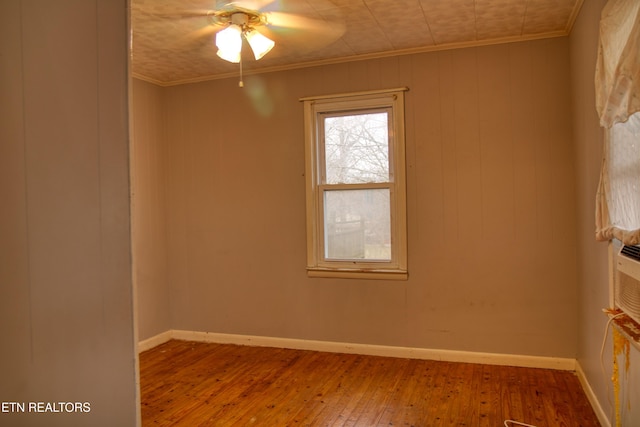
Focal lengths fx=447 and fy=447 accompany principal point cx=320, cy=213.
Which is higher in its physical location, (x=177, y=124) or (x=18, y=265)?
(x=177, y=124)

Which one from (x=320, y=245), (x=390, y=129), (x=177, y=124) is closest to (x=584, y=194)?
(x=390, y=129)

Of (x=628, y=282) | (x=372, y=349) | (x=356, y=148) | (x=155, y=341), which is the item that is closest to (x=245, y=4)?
(x=356, y=148)

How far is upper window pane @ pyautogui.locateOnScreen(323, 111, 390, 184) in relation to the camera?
370 cm

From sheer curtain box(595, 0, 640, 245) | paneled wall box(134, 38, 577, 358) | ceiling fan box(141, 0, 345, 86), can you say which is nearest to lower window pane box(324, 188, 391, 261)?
paneled wall box(134, 38, 577, 358)

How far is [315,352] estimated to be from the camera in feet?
12.6

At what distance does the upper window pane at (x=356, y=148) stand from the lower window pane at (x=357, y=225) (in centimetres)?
13

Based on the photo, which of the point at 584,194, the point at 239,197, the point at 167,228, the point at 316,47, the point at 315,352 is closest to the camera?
the point at 584,194

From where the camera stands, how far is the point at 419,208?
358 centimetres

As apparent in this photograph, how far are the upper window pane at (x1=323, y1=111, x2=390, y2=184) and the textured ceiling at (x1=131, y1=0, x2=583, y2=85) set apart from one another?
20.5 inches

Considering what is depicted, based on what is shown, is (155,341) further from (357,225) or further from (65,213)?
(65,213)

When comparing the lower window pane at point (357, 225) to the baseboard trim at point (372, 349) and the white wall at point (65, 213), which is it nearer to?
the baseboard trim at point (372, 349)

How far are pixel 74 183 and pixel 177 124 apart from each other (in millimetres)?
3450

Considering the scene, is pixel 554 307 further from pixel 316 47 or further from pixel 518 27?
pixel 316 47

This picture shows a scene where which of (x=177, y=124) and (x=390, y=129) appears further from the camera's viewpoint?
(x=177, y=124)
